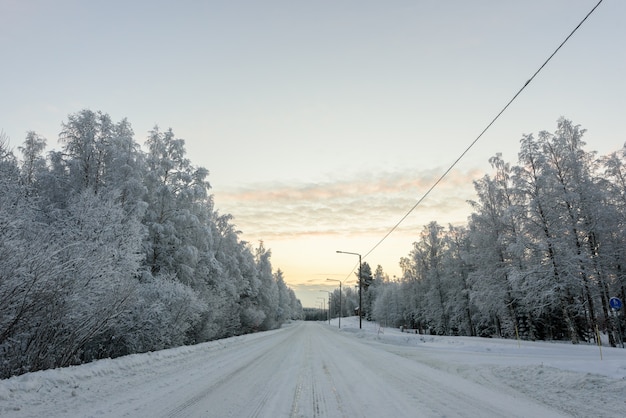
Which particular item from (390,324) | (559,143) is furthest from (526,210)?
(390,324)

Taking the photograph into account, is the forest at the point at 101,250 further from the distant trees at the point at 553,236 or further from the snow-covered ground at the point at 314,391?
the distant trees at the point at 553,236

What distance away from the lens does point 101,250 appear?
11.1 metres

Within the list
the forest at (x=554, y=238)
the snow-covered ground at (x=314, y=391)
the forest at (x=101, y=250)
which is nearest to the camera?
the snow-covered ground at (x=314, y=391)

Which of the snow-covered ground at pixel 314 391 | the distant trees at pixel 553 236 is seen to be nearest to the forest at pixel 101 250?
the snow-covered ground at pixel 314 391

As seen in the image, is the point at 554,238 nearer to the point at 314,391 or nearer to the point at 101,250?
the point at 314,391

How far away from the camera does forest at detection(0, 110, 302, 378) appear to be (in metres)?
8.44

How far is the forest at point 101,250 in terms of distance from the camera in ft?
27.7

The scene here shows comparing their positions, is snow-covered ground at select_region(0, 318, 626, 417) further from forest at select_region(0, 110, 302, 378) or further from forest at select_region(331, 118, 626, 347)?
forest at select_region(331, 118, 626, 347)

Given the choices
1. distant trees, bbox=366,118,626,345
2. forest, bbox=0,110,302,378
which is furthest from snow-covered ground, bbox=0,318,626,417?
distant trees, bbox=366,118,626,345

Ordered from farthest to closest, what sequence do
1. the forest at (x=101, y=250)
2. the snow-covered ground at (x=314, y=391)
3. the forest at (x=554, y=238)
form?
the forest at (x=554, y=238)
the forest at (x=101, y=250)
the snow-covered ground at (x=314, y=391)

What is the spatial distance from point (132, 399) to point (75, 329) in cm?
455

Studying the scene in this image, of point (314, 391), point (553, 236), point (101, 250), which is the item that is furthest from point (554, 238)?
point (101, 250)

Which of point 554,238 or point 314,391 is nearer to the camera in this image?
point 314,391

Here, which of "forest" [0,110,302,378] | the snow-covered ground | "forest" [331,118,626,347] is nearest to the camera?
the snow-covered ground
